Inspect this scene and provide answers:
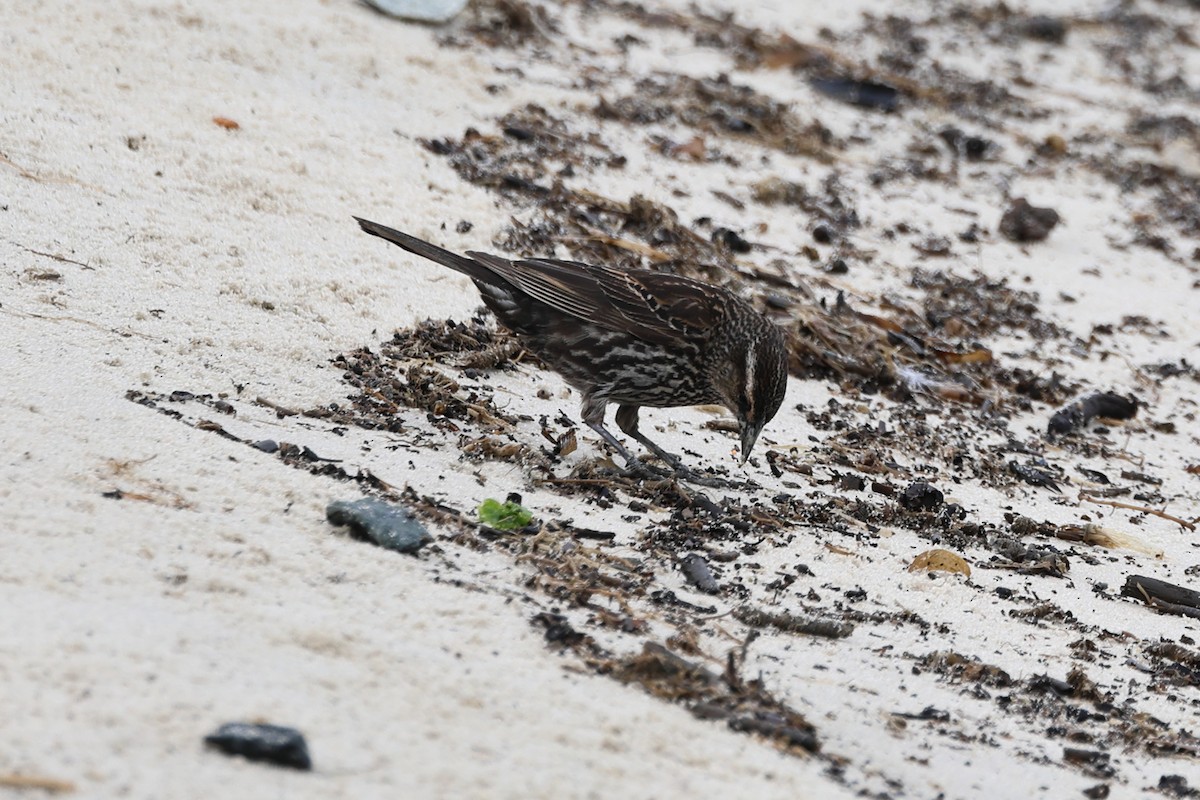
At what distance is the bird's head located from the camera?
5645 millimetres

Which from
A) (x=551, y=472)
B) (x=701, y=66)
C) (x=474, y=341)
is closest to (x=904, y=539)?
(x=551, y=472)

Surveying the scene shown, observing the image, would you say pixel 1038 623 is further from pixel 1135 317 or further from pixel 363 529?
pixel 1135 317

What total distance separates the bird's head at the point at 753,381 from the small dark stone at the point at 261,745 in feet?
10.3

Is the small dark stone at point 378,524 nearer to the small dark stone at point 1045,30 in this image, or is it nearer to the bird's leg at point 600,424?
the bird's leg at point 600,424

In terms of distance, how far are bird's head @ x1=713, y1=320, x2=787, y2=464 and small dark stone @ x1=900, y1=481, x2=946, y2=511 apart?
0.63m

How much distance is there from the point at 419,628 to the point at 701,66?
26.0 ft

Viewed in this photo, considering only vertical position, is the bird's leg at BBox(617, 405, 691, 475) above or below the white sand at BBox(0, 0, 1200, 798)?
below

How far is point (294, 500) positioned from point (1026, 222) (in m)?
6.47

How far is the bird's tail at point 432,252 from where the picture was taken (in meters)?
5.71

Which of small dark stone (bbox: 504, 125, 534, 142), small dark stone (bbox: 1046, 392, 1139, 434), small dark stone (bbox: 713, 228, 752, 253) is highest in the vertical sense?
small dark stone (bbox: 504, 125, 534, 142)

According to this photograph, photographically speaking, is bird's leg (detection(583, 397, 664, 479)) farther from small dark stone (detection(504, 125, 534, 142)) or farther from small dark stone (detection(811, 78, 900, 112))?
small dark stone (detection(811, 78, 900, 112))

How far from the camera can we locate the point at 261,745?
2.83 metres

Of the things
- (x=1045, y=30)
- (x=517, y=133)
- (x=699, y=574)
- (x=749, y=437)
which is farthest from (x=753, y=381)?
(x=1045, y=30)

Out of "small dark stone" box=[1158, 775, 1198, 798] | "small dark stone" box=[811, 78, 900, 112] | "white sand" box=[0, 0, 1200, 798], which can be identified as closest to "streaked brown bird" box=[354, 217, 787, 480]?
"white sand" box=[0, 0, 1200, 798]
